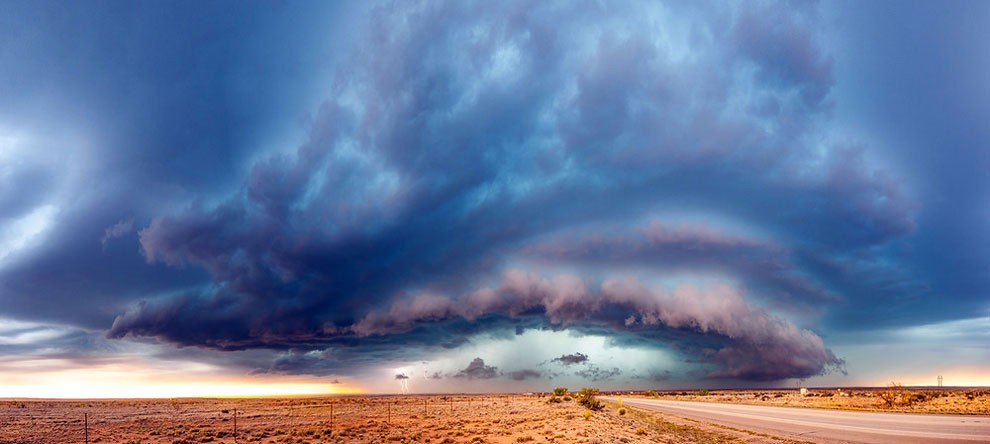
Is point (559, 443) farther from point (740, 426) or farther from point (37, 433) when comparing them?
point (37, 433)

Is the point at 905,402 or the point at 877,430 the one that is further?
the point at 905,402

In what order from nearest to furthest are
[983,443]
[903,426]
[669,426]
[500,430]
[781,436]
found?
[983,443] < [781,436] < [903,426] < [669,426] < [500,430]

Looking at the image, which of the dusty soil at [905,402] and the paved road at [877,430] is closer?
the paved road at [877,430]

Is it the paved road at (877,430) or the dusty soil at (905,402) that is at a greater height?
the paved road at (877,430)

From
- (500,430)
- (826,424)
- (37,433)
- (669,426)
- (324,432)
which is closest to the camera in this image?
(826,424)

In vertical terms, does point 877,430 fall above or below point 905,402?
above

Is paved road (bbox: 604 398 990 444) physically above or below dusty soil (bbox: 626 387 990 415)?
above

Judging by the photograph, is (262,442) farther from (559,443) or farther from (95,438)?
(559,443)

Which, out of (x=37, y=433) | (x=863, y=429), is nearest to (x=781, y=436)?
(x=863, y=429)

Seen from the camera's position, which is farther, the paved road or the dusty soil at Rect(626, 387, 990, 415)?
the dusty soil at Rect(626, 387, 990, 415)

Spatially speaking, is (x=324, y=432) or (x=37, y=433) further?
(x=37, y=433)

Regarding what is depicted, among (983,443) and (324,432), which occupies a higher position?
(983,443)

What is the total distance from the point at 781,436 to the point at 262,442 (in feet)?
119

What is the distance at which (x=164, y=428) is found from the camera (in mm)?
58688
